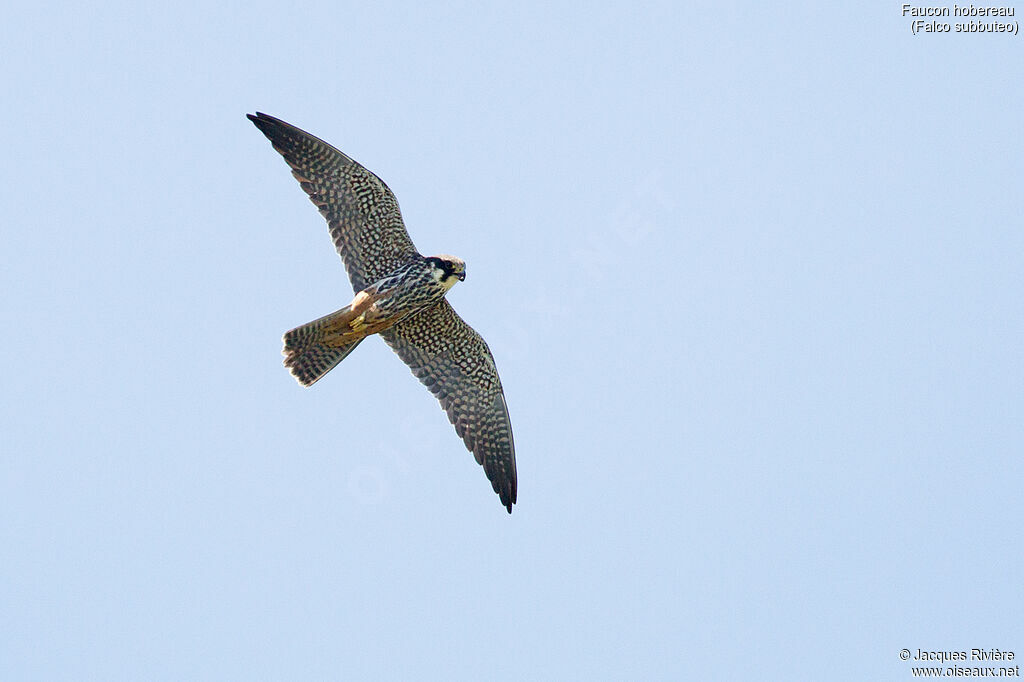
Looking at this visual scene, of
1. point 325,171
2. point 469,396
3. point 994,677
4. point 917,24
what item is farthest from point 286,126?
point 994,677

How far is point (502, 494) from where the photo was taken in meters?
13.1

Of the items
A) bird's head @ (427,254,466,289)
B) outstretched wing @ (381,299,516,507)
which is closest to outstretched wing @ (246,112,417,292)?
bird's head @ (427,254,466,289)

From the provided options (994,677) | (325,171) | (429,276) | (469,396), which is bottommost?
(994,677)

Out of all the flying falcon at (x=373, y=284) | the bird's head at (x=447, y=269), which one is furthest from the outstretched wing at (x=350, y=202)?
the bird's head at (x=447, y=269)

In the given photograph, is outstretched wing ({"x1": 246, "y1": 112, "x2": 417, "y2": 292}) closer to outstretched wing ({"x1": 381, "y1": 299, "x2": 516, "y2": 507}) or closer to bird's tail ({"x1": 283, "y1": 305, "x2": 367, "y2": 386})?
bird's tail ({"x1": 283, "y1": 305, "x2": 367, "y2": 386})

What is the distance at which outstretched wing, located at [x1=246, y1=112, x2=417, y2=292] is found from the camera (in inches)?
482

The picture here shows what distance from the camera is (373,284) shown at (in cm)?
1244

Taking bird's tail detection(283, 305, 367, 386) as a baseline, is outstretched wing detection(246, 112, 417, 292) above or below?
above

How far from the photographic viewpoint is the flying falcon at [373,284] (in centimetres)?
1227

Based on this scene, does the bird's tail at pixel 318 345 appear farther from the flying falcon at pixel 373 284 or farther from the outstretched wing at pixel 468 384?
the outstretched wing at pixel 468 384

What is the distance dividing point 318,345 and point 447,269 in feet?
4.43

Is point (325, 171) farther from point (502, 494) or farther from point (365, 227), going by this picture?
point (502, 494)

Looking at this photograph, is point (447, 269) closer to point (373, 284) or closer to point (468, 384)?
point (373, 284)

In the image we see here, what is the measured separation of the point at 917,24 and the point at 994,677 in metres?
6.46
